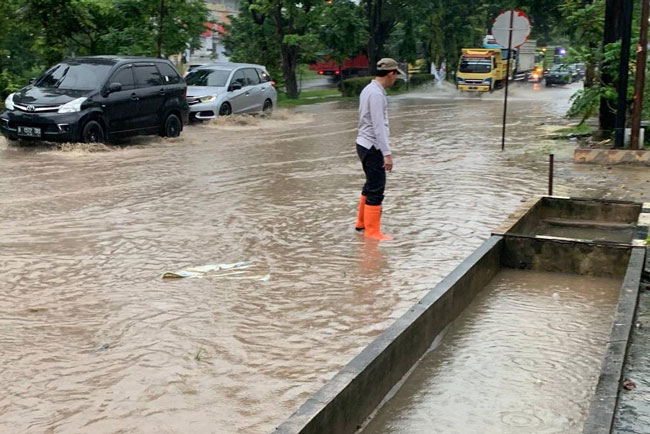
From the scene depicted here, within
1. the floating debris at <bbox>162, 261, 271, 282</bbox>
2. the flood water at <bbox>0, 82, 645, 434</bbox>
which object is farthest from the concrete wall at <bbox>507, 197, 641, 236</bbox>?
the floating debris at <bbox>162, 261, 271, 282</bbox>

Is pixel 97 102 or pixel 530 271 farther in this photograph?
pixel 97 102

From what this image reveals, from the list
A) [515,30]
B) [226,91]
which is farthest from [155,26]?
[515,30]

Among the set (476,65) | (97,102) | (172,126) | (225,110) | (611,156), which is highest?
(476,65)

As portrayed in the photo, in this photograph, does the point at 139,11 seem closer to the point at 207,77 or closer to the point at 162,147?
the point at 207,77

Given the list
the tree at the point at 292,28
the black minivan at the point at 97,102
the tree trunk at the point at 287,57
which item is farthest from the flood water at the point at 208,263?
the tree trunk at the point at 287,57

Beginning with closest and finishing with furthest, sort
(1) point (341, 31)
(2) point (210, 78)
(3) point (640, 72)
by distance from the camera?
(3) point (640, 72) < (2) point (210, 78) < (1) point (341, 31)

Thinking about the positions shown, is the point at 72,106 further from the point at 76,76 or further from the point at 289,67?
the point at 289,67

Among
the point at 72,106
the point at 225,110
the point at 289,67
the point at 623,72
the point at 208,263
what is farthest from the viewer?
the point at 289,67

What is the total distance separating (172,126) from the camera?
1747 cm

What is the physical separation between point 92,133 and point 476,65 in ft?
101

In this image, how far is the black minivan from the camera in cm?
1464

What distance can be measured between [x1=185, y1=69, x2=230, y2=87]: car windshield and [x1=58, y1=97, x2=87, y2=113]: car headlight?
22.9 feet

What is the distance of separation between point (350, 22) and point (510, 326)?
99.6ft

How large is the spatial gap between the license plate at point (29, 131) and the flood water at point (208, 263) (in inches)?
15.3
